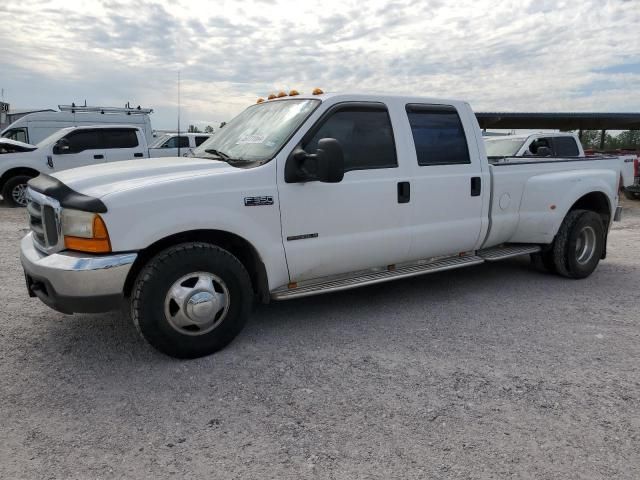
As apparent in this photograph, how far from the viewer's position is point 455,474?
2451mm

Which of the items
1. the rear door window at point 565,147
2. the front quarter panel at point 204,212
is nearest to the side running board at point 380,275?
the front quarter panel at point 204,212

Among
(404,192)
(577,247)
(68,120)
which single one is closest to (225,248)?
(404,192)

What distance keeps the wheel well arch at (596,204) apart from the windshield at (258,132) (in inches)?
143

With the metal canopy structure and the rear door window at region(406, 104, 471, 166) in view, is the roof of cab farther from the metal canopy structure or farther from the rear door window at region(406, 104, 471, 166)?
the metal canopy structure

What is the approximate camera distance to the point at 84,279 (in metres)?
3.24

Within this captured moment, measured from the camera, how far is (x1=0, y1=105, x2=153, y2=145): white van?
15.3 meters

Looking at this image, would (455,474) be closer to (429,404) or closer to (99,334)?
(429,404)

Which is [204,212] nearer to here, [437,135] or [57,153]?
[437,135]

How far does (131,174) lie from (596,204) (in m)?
5.24

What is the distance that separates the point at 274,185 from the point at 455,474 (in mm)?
2237

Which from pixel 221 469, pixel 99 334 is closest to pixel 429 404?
pixel 221 469

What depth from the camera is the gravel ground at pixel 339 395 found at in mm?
2545

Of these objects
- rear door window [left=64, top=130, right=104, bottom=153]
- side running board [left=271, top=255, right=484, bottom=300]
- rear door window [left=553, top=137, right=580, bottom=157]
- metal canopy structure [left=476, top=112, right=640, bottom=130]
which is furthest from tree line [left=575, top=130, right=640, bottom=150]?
side running board [left=271, top=255, right=484, bottom=300]

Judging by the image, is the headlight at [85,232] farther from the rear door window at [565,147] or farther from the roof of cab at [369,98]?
the rear door window at [565,147]
